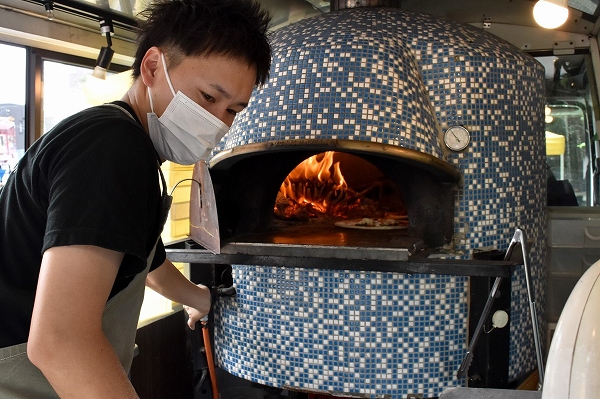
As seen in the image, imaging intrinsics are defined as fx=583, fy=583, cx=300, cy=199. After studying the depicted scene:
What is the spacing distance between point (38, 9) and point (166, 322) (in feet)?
6.20

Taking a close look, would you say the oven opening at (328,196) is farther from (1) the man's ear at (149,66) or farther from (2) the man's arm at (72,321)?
(2) the man's arm at (72,321)

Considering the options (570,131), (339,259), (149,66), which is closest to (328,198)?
(339,259)

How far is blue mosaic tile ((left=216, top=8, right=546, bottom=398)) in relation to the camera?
2598 millimetres

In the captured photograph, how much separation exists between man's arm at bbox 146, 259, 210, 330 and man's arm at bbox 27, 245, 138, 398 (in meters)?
0.82

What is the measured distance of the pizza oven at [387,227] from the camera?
8.32ft

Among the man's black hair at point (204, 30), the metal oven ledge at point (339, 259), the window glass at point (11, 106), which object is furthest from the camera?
the window glass at point (11, 106)

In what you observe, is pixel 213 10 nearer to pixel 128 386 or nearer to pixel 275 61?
pixel 128 386

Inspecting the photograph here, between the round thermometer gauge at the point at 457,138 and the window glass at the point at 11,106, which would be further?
the window glass at the point at 11,106

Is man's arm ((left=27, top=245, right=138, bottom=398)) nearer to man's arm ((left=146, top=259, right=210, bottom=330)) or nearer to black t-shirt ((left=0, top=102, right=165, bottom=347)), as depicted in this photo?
black t-shirt ((left=0, top=102, right=165, bottom=347))

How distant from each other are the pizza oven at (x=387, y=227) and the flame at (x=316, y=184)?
0.60 m

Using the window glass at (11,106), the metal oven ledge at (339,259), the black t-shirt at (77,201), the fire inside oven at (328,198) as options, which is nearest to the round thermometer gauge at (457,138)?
the fire inside oven at (328,198)

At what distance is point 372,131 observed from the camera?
2549 mm

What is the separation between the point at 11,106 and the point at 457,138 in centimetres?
267

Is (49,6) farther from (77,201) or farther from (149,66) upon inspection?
(77,201)
